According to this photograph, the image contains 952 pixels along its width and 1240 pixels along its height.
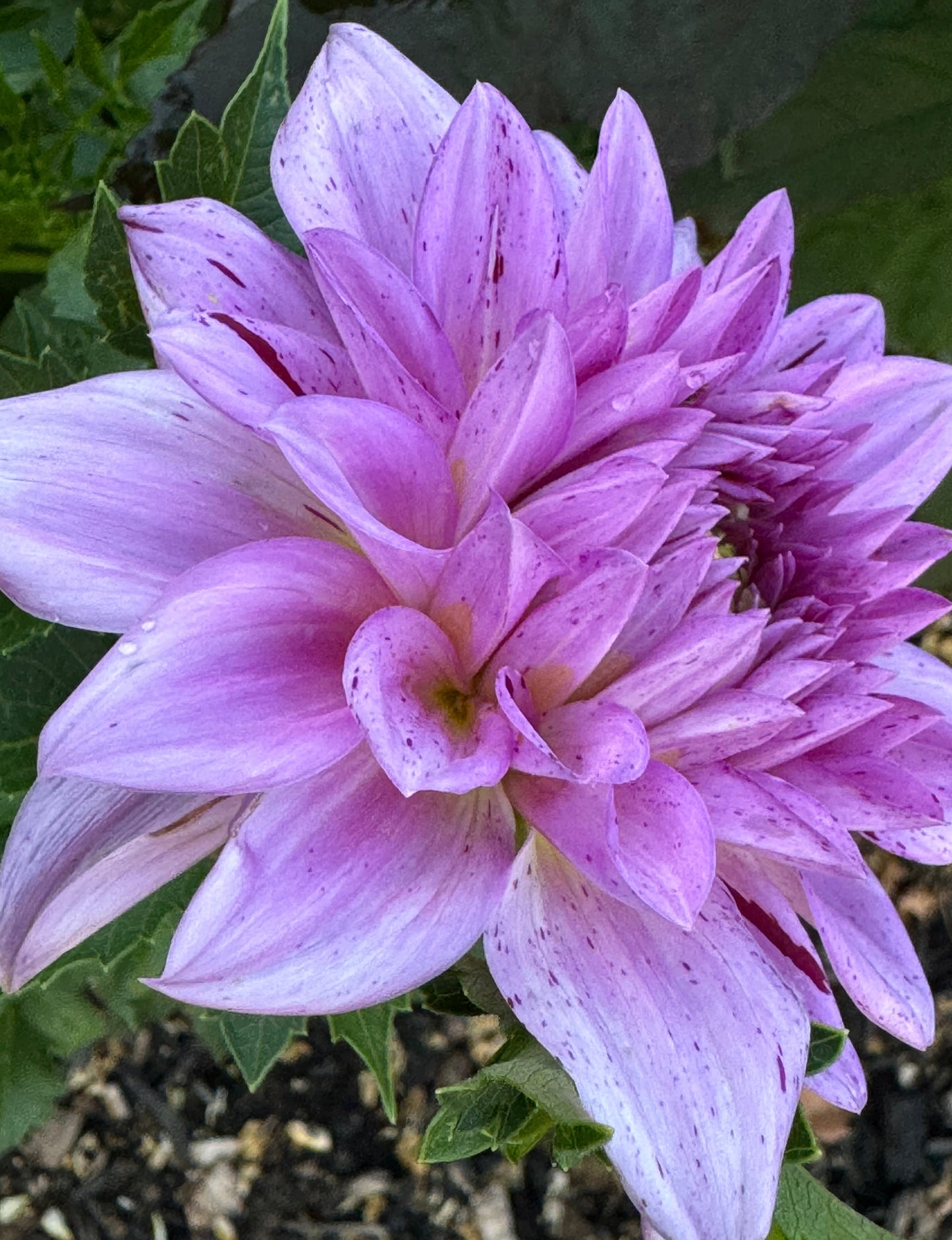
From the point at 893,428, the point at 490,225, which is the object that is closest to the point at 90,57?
the point at 490,225

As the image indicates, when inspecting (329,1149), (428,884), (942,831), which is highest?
(428,884)

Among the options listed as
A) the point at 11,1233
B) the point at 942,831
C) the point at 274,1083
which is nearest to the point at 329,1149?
the point at 274,1083

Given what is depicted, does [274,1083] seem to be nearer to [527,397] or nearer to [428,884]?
[428,884]

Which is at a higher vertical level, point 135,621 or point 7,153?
point 7,153

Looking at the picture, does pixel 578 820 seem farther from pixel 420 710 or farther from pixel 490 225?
pixel 490 225

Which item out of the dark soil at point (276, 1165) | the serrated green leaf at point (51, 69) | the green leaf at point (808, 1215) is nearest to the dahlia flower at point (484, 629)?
the green leaf at point (808, 1215)
